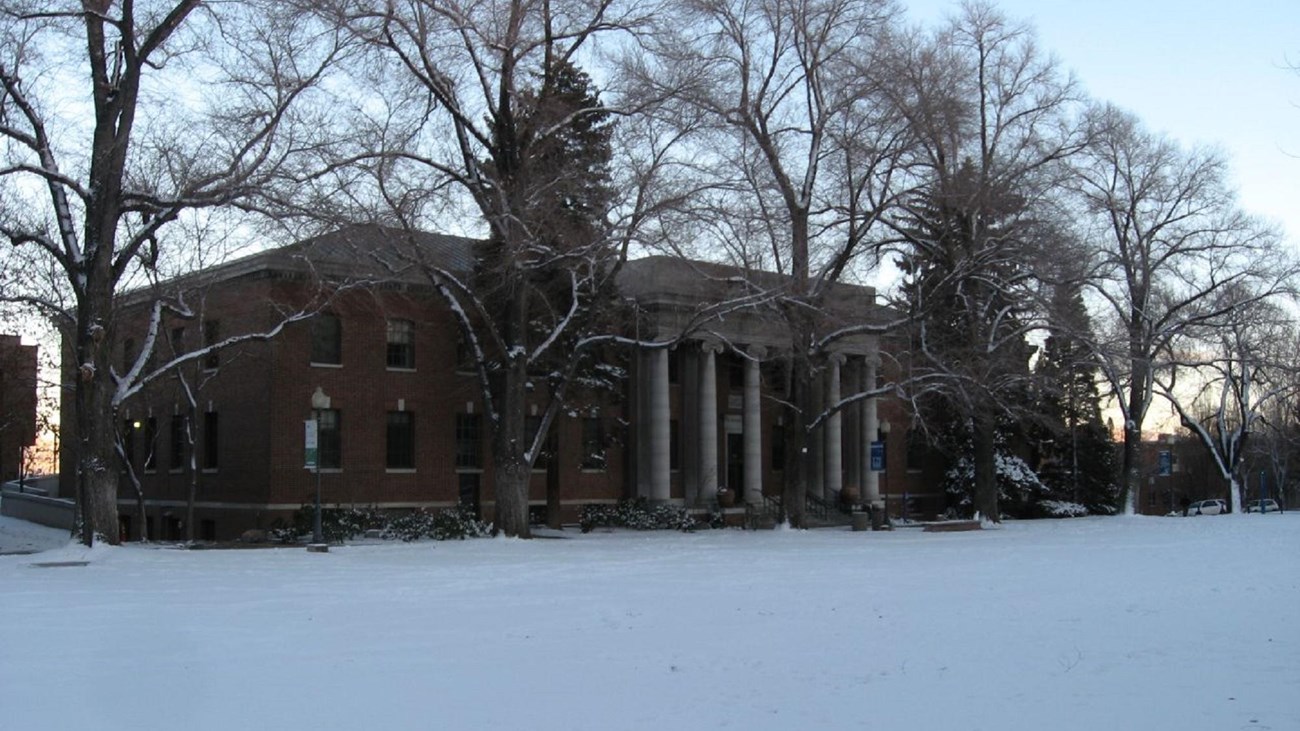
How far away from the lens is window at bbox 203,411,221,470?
41938 mm

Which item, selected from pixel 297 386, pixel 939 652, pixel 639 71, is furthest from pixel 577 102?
pixel 939 652

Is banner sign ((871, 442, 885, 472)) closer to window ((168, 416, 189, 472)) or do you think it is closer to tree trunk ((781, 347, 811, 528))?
tree trunk ((781, 347, 811, 528))

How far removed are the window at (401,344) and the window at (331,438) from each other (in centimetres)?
273

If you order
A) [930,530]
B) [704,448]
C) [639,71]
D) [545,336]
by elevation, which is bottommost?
[930,530]

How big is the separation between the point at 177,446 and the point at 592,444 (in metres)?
14.8

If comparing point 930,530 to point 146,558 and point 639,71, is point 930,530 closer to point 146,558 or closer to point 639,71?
point 639,71

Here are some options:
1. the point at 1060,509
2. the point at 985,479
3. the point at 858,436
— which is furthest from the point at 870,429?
the point at 985,479

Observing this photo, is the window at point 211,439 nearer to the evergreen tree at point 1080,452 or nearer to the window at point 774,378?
the window at point 774,378

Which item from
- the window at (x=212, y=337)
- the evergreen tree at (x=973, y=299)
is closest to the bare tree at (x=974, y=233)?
the evergreen tree at (x=973, y=299)

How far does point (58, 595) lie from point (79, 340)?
966 cm

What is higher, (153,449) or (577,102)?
(577,102)

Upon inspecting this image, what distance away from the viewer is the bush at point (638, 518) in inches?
Answer: 1729

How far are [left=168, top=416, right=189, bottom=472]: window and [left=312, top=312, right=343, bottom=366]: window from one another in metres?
6.93

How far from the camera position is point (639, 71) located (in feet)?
108
